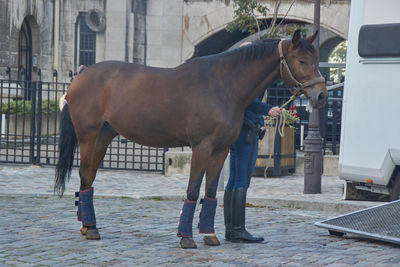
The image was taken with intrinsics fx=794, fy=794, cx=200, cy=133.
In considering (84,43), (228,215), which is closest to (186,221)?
(228,215)

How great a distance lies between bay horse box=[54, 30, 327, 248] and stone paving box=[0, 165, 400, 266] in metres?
0.38

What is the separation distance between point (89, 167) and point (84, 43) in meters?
20.5

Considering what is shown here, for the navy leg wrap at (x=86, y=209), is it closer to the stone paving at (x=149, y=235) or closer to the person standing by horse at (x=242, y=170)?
the stone paving at (x=149, y=235)

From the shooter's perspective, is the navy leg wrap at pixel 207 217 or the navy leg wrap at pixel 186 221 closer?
the navy leg wrap at pixel 186 221

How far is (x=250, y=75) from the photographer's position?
289 inches

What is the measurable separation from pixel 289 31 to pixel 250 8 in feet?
4.89

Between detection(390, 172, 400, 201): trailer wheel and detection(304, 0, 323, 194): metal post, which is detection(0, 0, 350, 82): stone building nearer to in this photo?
detection(304, 0, 323, 194): metal post

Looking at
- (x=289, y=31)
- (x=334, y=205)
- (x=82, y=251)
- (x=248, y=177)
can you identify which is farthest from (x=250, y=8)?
(x=82, y=251)

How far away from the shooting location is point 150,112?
24.3 feet

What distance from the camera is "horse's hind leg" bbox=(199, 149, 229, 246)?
7324 millimetres

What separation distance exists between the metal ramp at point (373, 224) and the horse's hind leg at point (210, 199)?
4.17ft

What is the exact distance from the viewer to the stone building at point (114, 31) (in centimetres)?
2712

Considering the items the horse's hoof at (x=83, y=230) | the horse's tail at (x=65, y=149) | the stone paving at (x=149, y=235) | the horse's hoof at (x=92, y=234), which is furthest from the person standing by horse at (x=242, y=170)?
the horse's tail at (x=65, y=149)

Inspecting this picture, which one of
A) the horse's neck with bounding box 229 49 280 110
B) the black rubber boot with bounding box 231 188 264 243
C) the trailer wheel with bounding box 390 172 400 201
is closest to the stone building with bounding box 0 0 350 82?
the trailer wheel with bounding box 390 172 400 201
